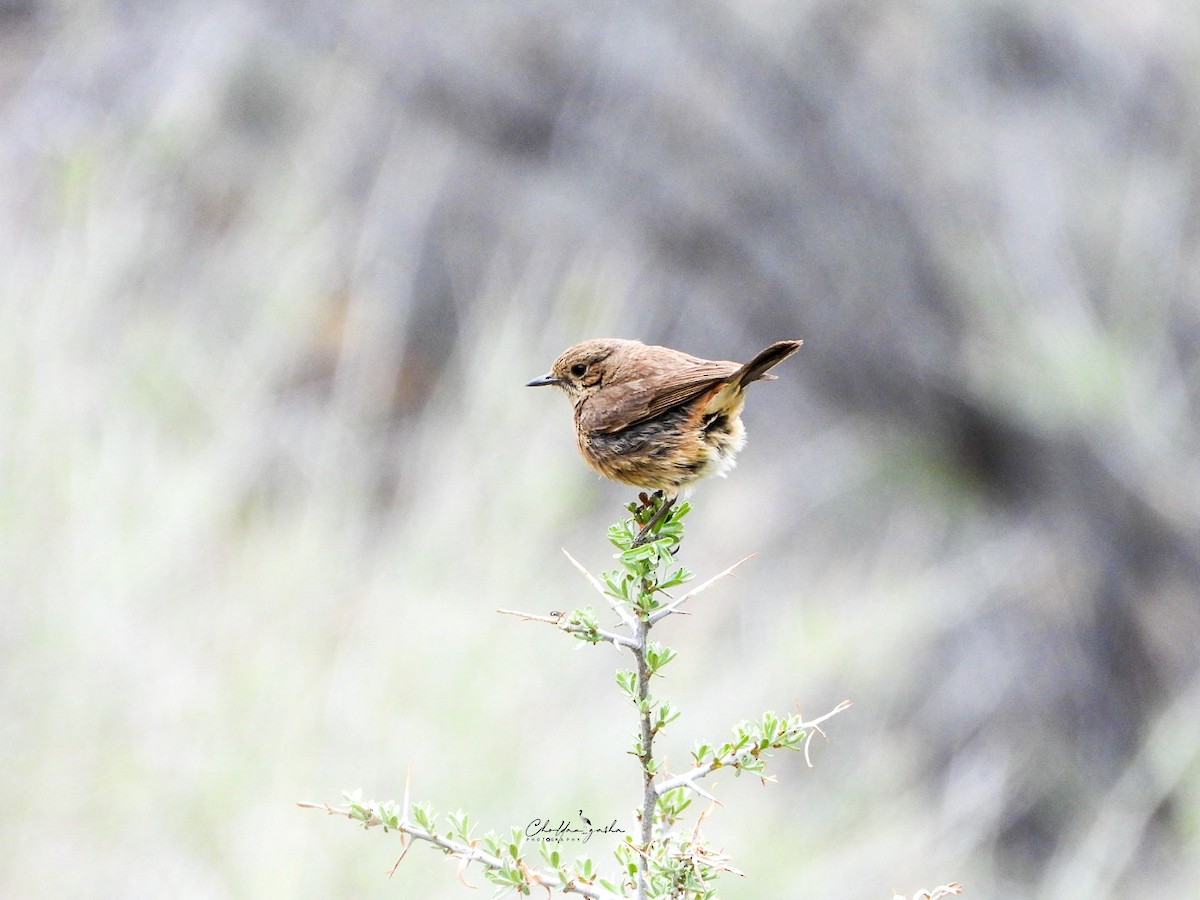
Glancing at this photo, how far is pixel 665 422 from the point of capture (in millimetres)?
1818

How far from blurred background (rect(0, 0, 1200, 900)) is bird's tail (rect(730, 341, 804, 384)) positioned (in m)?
1.32

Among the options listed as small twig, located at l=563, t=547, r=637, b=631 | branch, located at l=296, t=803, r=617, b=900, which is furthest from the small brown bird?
branch, located at l=296, t=803, r=617, b=900

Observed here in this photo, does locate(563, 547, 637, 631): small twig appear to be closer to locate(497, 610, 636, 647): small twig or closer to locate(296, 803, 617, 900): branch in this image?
locate(497, 610, 636, 647): small twig

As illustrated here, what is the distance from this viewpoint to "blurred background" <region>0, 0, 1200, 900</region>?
2562mm

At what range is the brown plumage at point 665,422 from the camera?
1.78 m

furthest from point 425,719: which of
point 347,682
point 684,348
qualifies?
point 684,348

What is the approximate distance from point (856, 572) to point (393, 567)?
2662 mm

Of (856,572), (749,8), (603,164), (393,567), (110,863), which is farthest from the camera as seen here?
(603,164)

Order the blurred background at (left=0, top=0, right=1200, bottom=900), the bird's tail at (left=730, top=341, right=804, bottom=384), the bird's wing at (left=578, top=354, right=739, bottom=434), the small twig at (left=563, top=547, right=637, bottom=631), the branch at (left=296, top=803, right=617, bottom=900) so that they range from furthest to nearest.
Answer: the blurred background at (left=0, top=0, right=1200, bottom=900)
the bird's wing at (left=578, top=354, right=739, bottom=434)
the bird's tail at (left=730, top=341, right=804, bottom=384)
the small twig at (left=563, top=547, right=637, bottom=631)
the branch at (left=296, top=803, right=617, bottom=900)

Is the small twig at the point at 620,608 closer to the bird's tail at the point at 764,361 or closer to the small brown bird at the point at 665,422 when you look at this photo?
the bird's tail at the point at 764,361

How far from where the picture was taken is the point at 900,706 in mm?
5355

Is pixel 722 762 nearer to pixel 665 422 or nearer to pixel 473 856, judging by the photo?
pixel 473 856

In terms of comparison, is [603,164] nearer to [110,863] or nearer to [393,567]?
[393,567]

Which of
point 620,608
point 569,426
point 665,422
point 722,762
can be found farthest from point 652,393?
point 569,426
